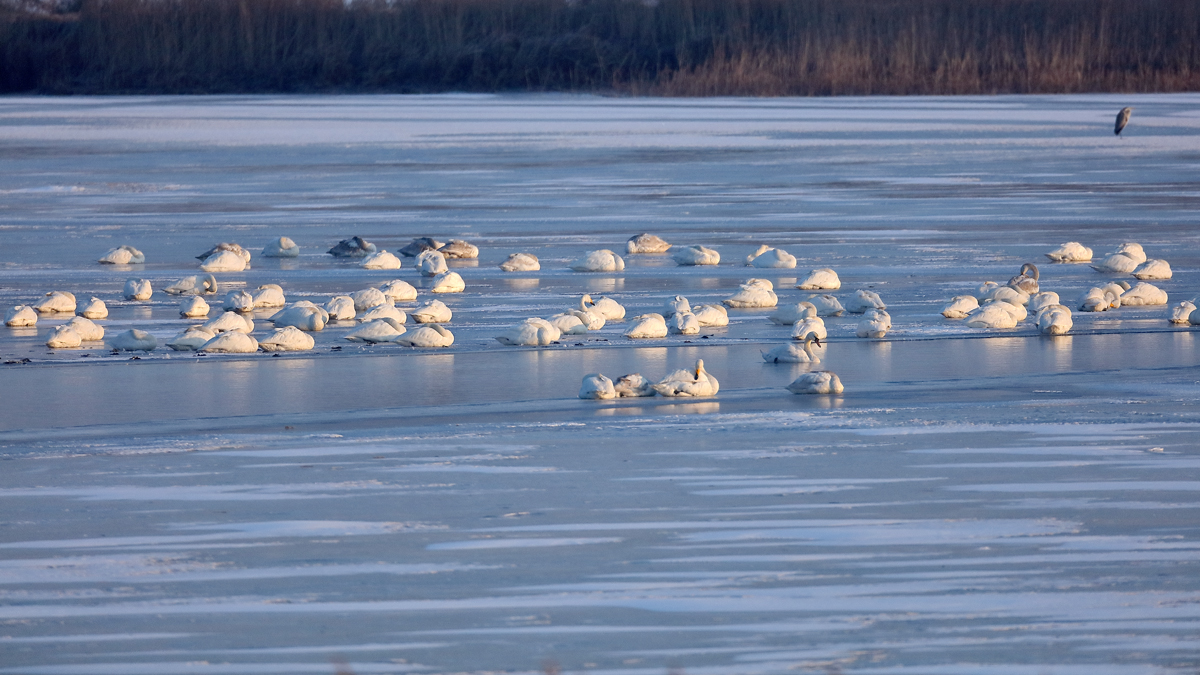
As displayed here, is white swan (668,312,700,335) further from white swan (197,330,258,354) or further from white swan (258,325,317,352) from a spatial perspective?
white swan (197,330,258,354)

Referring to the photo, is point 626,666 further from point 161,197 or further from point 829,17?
point 829,17

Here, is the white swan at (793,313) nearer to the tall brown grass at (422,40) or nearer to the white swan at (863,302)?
the white swan at (863,302)

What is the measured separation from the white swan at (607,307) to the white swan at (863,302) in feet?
3.29

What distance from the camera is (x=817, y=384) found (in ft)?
17.8

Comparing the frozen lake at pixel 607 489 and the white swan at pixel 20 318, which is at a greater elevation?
the white swan at pixel 20 318

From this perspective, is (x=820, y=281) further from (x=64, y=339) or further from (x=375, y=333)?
(x=64, y=339)

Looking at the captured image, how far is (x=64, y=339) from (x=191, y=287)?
1989mm

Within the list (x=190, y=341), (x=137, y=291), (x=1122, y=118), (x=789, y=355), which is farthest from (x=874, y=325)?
(x=1122, y=118)

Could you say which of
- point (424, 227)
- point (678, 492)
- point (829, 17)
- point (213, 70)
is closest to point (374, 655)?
point (678, 492)

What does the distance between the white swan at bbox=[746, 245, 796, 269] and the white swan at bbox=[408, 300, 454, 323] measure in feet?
8.81

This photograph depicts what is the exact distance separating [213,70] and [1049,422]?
41.3 meters

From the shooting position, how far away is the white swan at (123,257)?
973cm

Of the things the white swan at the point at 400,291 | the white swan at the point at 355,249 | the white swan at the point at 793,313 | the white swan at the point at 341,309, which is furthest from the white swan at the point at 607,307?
the white swan at the point at 355,249

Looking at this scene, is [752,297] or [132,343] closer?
[132,343]
